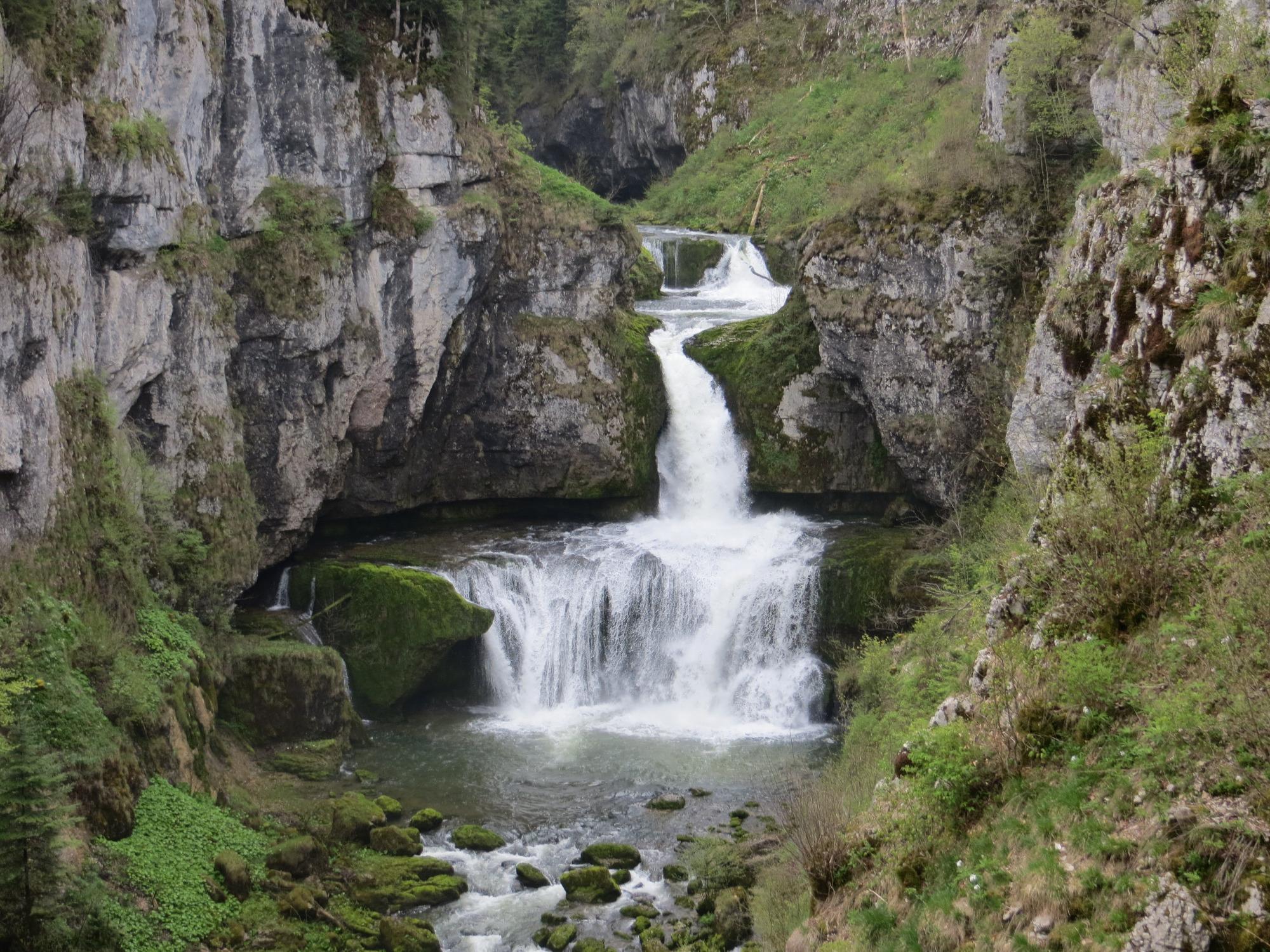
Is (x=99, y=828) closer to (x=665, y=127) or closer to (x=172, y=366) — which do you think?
(x=172, y=366)

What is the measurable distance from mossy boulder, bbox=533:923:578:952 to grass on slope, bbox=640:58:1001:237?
1768 cm

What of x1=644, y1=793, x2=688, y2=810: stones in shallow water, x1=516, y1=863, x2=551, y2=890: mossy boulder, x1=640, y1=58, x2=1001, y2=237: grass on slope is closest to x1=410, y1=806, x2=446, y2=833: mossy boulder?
x1=516, y1=863, x2=551, y2=890: mossy boulder

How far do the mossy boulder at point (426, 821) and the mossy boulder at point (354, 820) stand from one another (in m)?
0.49

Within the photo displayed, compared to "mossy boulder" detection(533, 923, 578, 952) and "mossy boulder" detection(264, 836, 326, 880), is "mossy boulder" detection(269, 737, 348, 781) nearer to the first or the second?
"mossy boulder" detection(264, 836, 326, 880)

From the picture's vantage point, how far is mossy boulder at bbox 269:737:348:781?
19.4 m

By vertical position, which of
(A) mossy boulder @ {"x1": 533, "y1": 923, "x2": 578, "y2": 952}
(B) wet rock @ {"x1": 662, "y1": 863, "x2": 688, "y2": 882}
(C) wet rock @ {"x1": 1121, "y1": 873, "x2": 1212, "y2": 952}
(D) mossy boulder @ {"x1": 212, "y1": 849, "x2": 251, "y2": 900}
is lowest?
(A) mossy boulder @ {"x1": 533, "y1": 923, "x2": 578, "y2": 952}

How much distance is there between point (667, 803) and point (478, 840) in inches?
124

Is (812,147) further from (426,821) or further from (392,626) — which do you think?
(426,821)

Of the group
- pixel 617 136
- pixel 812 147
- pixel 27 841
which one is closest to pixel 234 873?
pixel 27 841

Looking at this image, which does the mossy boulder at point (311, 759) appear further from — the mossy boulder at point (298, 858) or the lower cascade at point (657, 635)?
the lower cascade at point (657, 635)

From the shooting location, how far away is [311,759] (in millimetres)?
19797

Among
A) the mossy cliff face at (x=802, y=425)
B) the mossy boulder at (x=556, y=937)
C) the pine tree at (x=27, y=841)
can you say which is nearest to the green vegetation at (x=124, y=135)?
the pine tree at (x=27, y=841)

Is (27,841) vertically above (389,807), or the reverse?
(27,841)

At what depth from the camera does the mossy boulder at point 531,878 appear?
16109 millimetres
